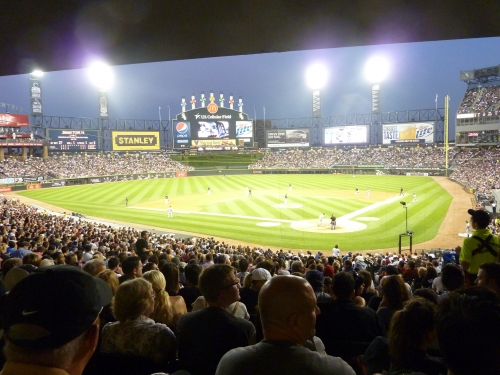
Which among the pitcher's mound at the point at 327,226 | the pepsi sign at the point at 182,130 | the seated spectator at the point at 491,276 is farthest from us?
the pepsi sign at the point at 182,130

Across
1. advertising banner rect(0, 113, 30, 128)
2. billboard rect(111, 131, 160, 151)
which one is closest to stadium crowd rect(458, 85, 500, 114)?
billboard rect(111, 131, 160, 151)

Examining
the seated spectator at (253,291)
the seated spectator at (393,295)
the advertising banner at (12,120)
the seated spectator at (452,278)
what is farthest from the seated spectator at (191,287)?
the advertising banner at (12,120)

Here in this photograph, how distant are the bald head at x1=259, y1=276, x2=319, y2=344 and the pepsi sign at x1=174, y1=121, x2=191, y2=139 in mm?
88893

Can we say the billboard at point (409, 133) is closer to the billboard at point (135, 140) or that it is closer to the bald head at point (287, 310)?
the billboard at point (135, 140)

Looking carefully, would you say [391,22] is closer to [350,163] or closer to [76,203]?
[76,203]

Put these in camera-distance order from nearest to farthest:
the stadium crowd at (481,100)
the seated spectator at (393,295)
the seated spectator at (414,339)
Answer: the seated spectator at (414,339) < the seated spectator at (393,295) < the stadium crowd at (481,100)

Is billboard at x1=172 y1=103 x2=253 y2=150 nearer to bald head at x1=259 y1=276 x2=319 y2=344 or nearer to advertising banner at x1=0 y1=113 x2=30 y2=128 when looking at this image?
advertising banner at x1=0 y1=113 x2=30 y2=128

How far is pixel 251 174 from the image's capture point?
79.5m

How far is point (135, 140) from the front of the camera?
89125 mm

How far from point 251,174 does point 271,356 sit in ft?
254

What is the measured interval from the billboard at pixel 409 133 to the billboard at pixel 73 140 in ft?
220

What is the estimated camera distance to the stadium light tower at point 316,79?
319ft

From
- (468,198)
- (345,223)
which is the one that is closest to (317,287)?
(345,223)

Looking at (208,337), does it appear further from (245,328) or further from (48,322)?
(48,322)
